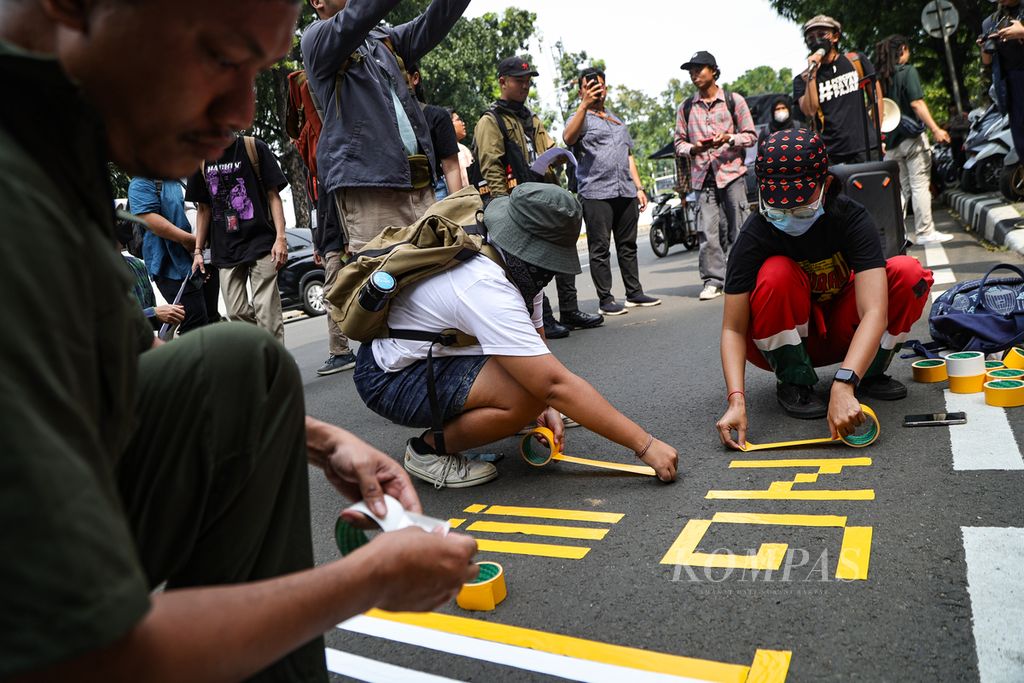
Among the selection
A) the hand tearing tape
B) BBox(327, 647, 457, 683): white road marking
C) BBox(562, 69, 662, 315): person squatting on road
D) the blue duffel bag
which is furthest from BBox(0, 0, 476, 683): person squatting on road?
BBox(562, 69, 662, 315): person squatting on road

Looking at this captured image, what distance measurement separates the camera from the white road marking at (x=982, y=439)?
8.77 feet

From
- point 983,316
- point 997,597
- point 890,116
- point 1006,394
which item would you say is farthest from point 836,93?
point 997,597

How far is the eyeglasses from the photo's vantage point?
127 inches

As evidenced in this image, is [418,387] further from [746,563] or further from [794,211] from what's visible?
[794,211]

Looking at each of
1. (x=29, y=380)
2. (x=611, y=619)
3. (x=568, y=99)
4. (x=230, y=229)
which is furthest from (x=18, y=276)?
(x=568, y=99)

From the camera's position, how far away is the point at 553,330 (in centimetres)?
641

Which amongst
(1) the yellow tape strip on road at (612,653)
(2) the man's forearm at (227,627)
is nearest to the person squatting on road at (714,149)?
(1) the yellow tape strip on road at (612,653)

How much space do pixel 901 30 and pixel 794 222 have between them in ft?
60.8

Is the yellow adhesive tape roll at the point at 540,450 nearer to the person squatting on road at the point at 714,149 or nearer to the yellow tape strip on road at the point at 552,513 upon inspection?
the yellow tape strip on road at the point at 552,513

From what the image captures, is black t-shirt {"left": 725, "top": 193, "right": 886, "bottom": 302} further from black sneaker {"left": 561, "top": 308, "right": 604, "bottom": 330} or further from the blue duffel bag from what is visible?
black sneaker {"left": 561, "top": 308, "right": 604, "bottom": 330}

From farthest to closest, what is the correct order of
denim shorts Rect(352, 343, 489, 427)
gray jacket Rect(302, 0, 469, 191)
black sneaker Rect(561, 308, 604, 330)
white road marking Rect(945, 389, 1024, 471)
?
black sneaker Rect(561, 308, 604, 330), gray jacket Rect(302, 0, 469, 191), denim shorts Rect(352, 343, 489, 427), white road marking Rect(945, 389, 1024, 471)

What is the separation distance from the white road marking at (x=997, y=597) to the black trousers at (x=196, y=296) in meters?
4.51

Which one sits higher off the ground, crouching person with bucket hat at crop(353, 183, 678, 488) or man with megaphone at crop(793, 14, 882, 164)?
man with megaphone at crop(793, 14, 882, 164)

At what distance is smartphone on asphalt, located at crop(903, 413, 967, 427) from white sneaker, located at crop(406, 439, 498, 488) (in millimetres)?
1599
